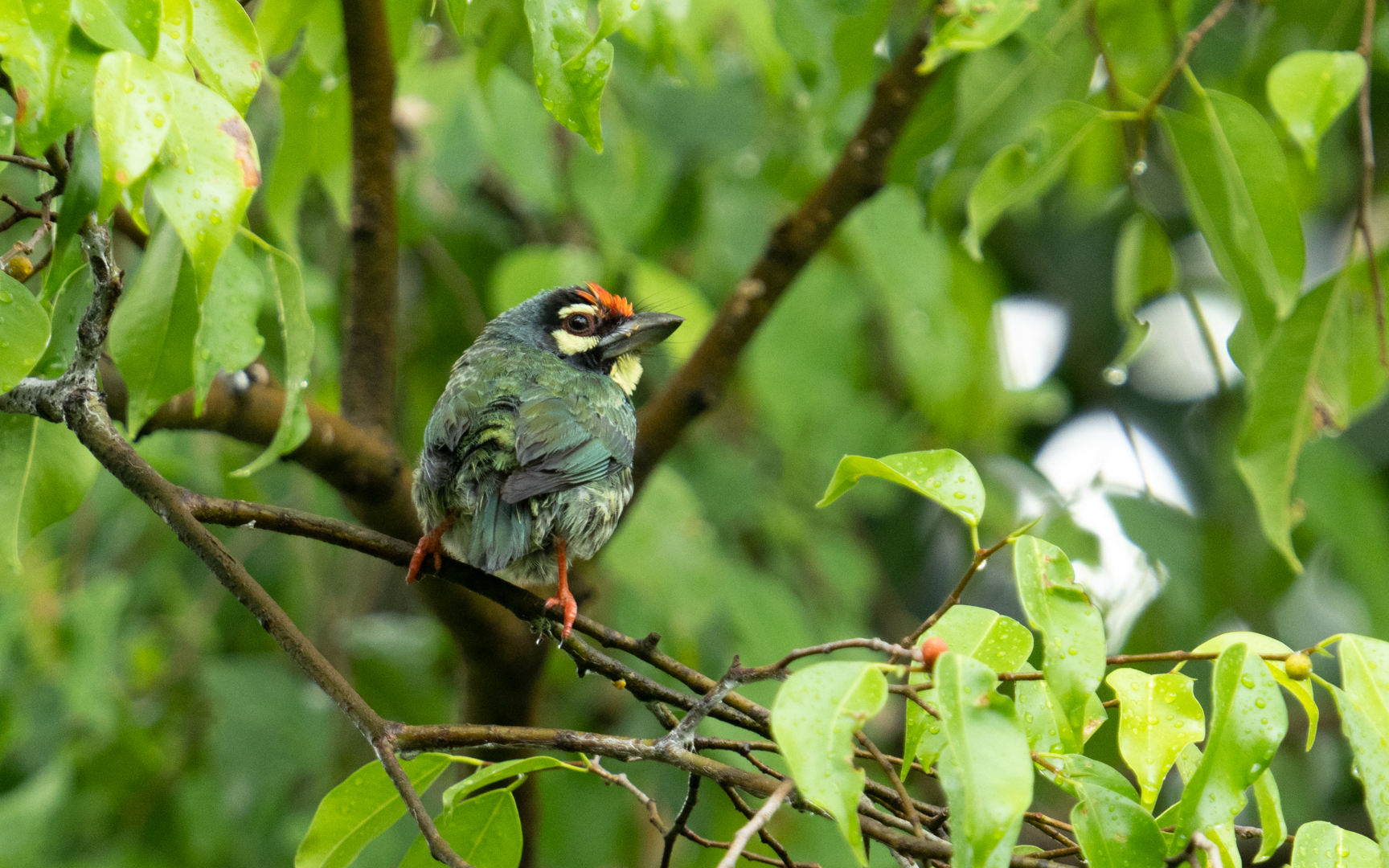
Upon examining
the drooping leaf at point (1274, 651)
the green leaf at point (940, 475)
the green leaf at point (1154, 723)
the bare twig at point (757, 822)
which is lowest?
the bare twig at point (757, 822)

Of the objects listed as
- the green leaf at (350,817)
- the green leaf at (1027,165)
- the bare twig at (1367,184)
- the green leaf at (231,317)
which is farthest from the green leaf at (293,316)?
the bare twig at (1367,184)

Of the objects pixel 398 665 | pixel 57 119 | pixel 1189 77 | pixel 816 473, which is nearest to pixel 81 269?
pixel 57 119

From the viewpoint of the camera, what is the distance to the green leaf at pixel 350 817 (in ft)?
4.95

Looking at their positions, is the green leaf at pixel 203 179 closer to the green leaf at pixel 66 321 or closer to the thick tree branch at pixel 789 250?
the green leaf at pixel 66 321

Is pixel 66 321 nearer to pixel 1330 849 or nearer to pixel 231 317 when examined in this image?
pixel 231 317

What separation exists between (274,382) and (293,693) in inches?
72.9

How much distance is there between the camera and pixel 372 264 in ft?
8.68

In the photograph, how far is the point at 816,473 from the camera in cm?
484

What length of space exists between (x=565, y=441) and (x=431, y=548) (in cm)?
37

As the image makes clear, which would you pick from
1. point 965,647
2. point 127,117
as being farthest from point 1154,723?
point 127,117

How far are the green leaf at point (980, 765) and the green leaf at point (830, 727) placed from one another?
0.24 feet

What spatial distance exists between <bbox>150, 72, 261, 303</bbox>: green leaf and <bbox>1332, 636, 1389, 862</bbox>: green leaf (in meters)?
1.30

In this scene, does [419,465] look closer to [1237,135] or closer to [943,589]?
[1237,135]

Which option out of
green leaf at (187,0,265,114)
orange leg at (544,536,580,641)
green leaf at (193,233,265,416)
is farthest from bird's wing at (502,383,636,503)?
green leaf at (187,0,265,114)
